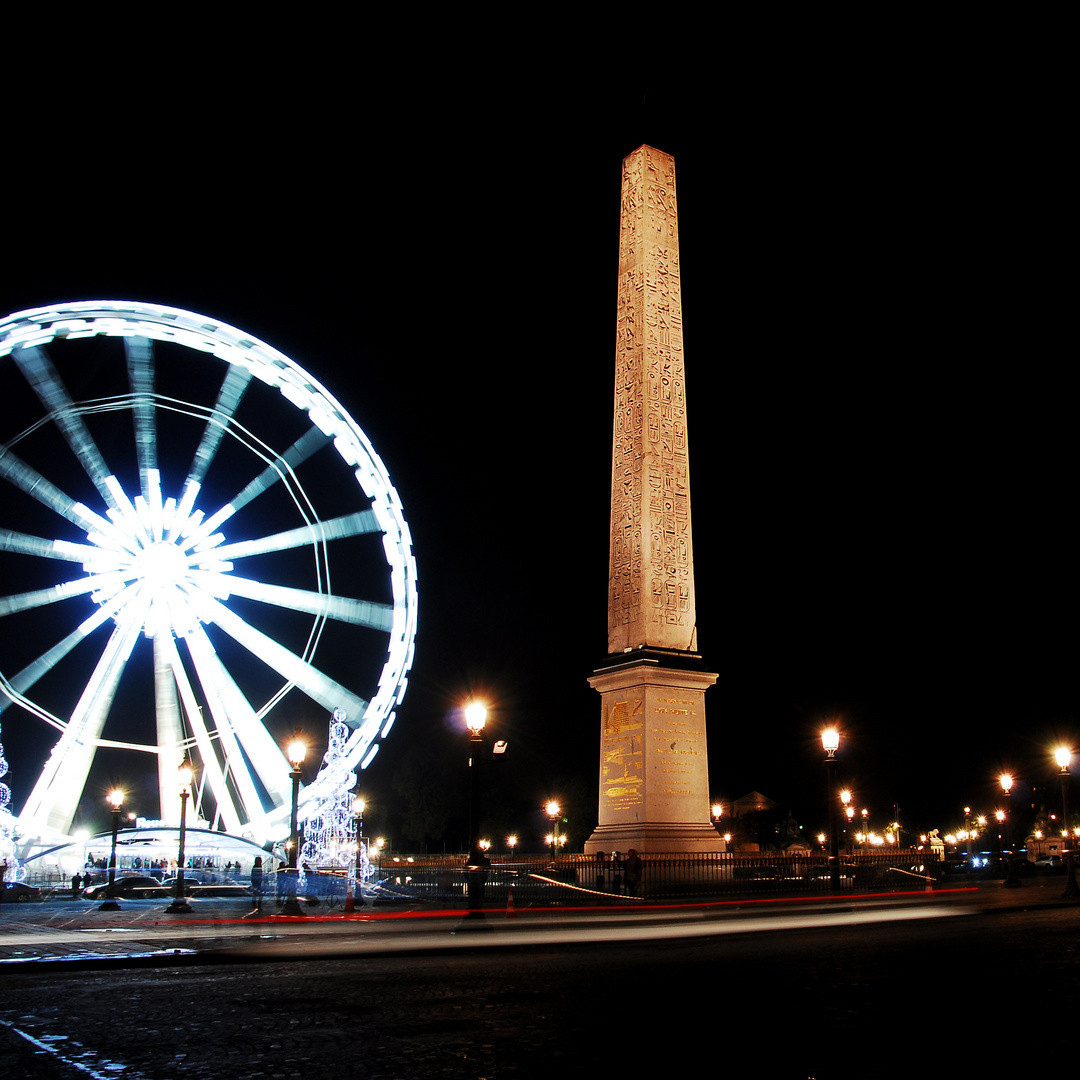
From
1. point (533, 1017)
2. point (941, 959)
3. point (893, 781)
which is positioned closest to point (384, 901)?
point (941, 959)

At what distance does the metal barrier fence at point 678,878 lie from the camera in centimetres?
2103

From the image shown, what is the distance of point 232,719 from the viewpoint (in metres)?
27.4

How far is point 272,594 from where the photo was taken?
1168 inches

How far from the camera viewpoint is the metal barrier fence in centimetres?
2103

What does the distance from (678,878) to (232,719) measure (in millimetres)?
12022

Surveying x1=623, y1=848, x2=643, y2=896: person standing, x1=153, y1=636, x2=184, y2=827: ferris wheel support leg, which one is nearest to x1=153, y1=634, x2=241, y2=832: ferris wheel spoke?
x1=153, y1=636, x2=184, y2=827: ferris wheel support leg

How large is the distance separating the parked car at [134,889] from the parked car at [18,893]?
1.25 metres

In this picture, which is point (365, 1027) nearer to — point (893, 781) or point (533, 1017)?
point (533, 1017)

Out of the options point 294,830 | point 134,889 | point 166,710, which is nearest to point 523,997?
point 294,830

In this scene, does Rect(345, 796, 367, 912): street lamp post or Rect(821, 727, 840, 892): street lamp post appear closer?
Rect(345, 796, 367, 912): street lamp post

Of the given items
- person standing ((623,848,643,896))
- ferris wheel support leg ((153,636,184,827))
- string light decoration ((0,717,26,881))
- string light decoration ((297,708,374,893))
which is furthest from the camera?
string light decoration ((297,708,374,893))

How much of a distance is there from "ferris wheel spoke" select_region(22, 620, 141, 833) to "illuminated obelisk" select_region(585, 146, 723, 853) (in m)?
11.7

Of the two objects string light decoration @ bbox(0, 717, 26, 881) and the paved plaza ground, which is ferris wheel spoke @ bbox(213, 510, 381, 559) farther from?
the paved plaza ground

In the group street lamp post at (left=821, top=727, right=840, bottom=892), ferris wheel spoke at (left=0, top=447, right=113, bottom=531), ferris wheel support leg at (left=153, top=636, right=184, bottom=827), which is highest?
ferris wheel spoke at (left=0, top=447, right=113, bottom=531)
